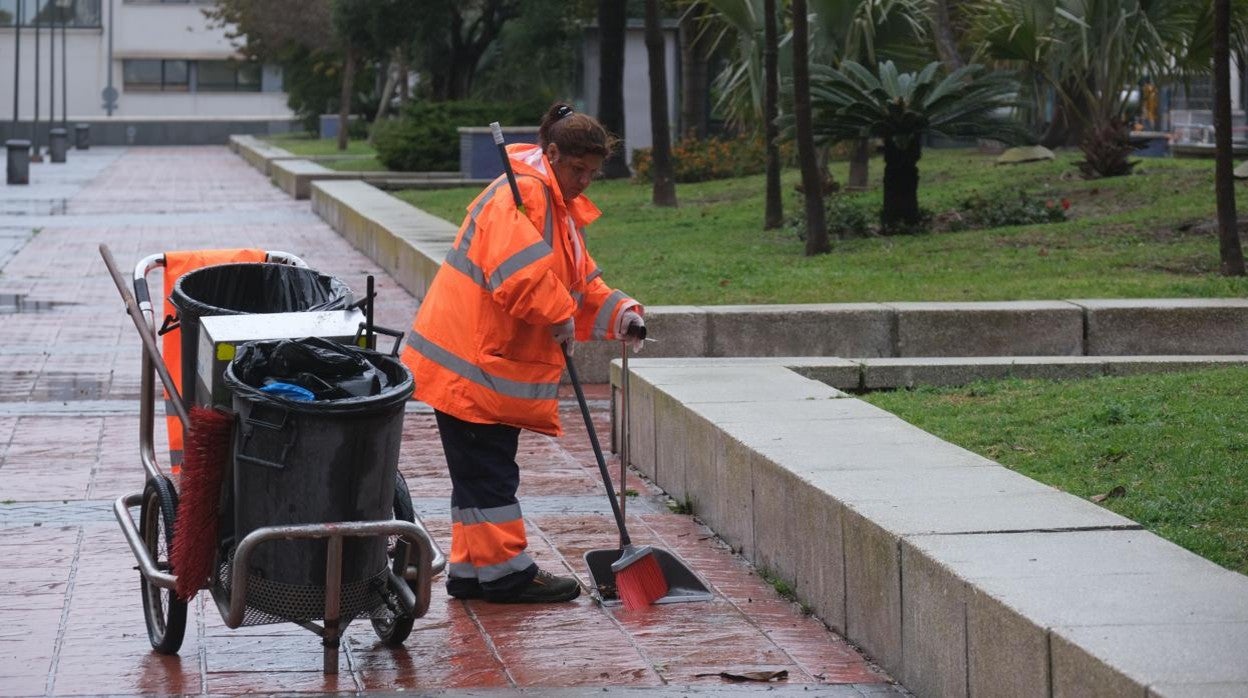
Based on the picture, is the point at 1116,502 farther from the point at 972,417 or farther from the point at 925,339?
the point at 925,339

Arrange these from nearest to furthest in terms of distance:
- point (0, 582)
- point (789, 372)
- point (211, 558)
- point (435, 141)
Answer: point (211, 558)
point (0, 582)
point (789, 372)
point (435, 141)

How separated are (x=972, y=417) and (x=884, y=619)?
2498 mm

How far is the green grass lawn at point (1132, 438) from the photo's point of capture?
5738mm

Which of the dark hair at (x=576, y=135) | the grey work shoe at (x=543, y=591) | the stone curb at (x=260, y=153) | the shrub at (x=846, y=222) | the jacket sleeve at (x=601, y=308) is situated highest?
the stone curb at (x=260, y=153)

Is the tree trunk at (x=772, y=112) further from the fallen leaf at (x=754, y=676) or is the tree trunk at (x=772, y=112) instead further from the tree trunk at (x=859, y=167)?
the fallen leaf at (x=754, y=676)

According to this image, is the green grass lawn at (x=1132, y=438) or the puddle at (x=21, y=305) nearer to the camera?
the green grass lawn at (x=1132, y=438)

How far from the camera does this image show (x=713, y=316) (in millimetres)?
10039

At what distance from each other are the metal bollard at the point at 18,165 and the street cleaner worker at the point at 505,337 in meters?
30.6

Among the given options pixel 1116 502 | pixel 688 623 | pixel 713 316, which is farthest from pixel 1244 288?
pixel 688 623

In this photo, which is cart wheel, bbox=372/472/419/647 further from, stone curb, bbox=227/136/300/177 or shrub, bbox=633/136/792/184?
stone curb, bbox=227/136/300/177

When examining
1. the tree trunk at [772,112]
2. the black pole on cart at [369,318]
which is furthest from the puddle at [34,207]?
the black pole on cart at [369,318]

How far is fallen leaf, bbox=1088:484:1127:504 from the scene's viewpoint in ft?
19.8

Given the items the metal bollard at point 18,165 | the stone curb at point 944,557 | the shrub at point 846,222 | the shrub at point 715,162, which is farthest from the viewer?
the metal bollard at point 18,165

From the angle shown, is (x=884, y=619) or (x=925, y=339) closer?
(x=884, y=619)
